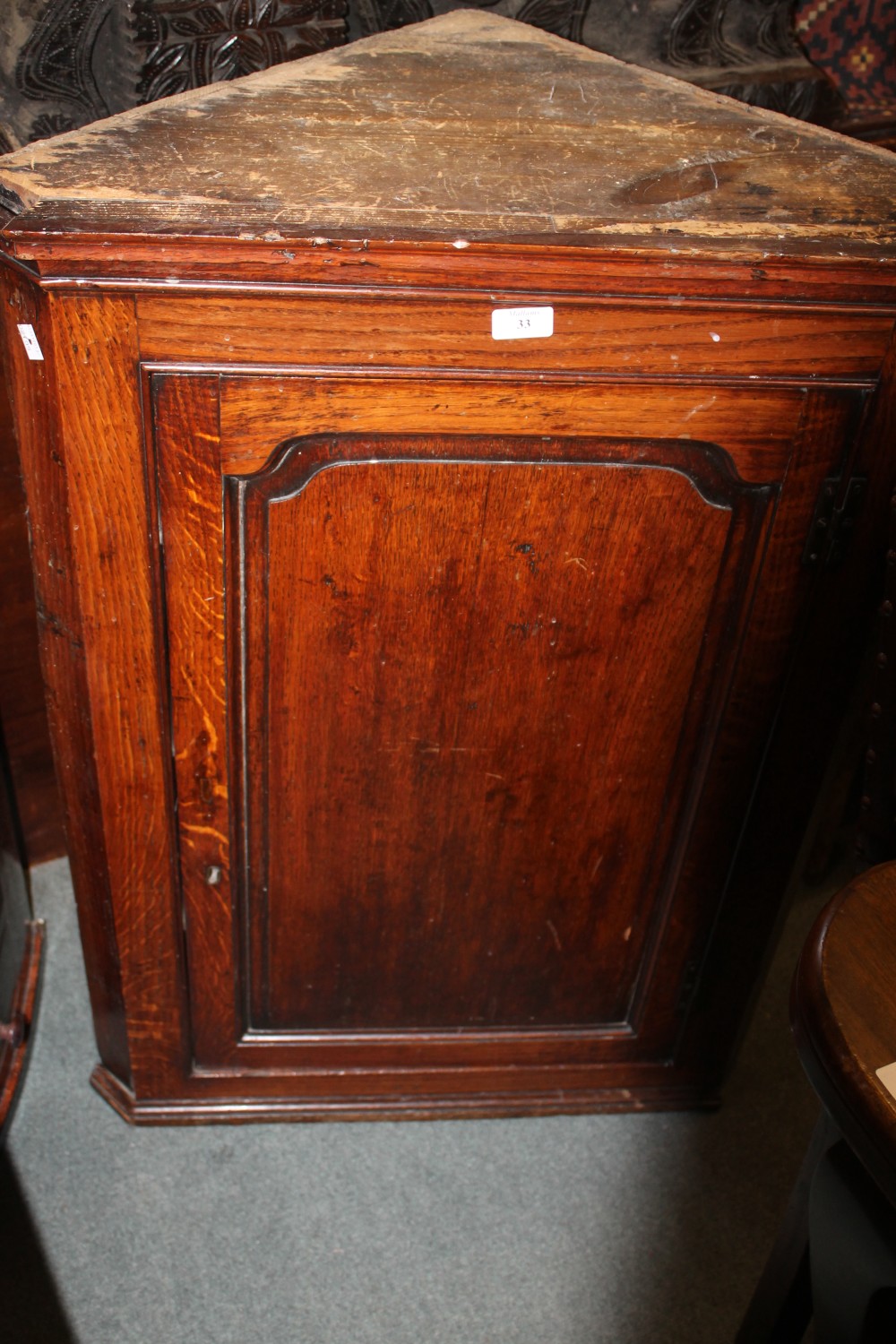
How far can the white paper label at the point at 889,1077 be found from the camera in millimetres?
773

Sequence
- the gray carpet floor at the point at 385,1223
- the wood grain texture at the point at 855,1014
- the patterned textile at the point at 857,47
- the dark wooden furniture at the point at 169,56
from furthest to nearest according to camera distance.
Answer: the patterned textile at the point at 857,47
the gray carpet floor at the point at 385,1223
the dark wooden furniture at the point at 169,56
the wood grain texture at the point at 855,1014

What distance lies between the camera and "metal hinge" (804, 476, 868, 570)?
1211 mm

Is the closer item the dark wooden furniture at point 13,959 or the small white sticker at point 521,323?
the small white sticker at point 521,323

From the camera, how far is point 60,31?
4.66 ft

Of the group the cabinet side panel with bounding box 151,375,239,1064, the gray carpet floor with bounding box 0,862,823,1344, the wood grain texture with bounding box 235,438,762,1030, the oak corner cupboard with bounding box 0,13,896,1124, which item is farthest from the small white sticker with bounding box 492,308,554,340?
the gray carpet floor with bounding box 0,862,823,1344

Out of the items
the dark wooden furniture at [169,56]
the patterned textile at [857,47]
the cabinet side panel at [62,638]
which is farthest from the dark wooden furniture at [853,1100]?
the patterned textile at [857,47]

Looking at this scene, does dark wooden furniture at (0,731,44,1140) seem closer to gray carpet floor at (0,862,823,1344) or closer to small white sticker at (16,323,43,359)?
gray carpet floor at (0,862,823,1344)

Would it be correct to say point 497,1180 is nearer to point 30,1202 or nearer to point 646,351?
point 30,1202

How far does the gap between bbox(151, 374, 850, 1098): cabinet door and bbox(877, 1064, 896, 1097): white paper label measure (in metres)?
0.60

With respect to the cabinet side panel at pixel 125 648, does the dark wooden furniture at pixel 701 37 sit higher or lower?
higher

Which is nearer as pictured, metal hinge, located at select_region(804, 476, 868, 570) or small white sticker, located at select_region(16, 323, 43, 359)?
small white sticker, located at select_region(16, 323, 43, 359)

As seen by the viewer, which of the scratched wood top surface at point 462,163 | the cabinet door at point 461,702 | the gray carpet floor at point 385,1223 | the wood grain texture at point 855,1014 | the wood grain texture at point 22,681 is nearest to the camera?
the wood grain texture at point 855,1014

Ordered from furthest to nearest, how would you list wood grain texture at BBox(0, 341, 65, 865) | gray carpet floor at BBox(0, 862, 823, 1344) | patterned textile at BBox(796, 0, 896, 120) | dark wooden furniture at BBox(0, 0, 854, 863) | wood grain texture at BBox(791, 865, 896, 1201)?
patterned textile at BBox(796, 0, 896, 120)
wood grain texture at BBox(0, 341, 65, 865)
gray carpet floor at BBox(0, 862, 823, 1344)
dark wooden furniture at BBox(0, 0, 854, 863)
wood grain texture at BBox(791, 865, 896, 1201)

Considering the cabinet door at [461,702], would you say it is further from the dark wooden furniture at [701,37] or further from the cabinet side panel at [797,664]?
the dark wooden furniture at [701,37]
